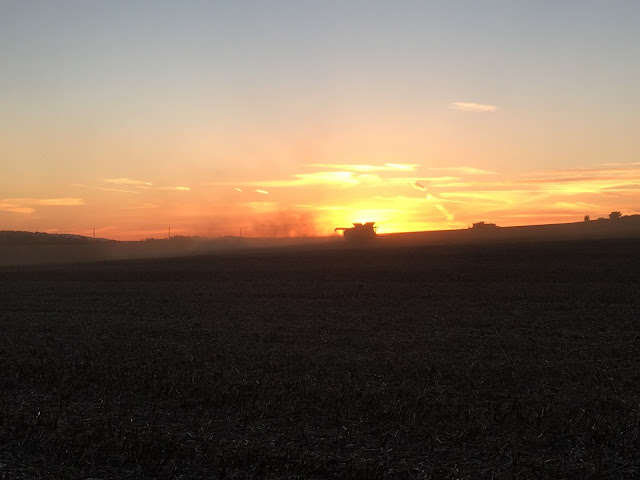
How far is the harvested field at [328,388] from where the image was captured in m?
8.28

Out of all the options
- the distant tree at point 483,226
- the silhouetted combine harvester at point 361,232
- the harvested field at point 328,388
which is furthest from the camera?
the distant tree at point 483,226

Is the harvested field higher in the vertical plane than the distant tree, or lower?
lower

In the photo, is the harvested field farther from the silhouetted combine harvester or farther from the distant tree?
the distant tree

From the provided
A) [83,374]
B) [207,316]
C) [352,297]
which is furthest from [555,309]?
[83,374]

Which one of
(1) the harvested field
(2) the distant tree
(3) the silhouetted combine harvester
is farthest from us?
(2) the distant tree

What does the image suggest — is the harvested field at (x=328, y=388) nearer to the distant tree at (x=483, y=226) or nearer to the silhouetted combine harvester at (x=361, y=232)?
the silhouetted combine harvester at (x=361, y=232)

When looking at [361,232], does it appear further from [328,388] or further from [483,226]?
[328,388]

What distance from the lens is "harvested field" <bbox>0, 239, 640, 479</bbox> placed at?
8.28 m

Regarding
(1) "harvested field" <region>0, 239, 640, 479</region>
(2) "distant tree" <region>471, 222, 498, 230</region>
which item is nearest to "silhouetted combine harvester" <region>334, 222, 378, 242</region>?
(2) "distant tree" <region>471, 222, 498, 230</region>

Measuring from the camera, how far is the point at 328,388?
12062 mm

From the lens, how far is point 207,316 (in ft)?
82.1

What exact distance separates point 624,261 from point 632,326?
82.2ft

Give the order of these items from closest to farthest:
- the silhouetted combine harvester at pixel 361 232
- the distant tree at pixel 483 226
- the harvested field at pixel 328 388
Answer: the harvested field at pixel 328 388 < the silhouetted combine harvester at pixel 361 232 < the distant tree at pixel 483 226

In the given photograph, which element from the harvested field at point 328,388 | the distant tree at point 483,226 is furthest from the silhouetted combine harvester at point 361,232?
the harvested field at point 328,388
